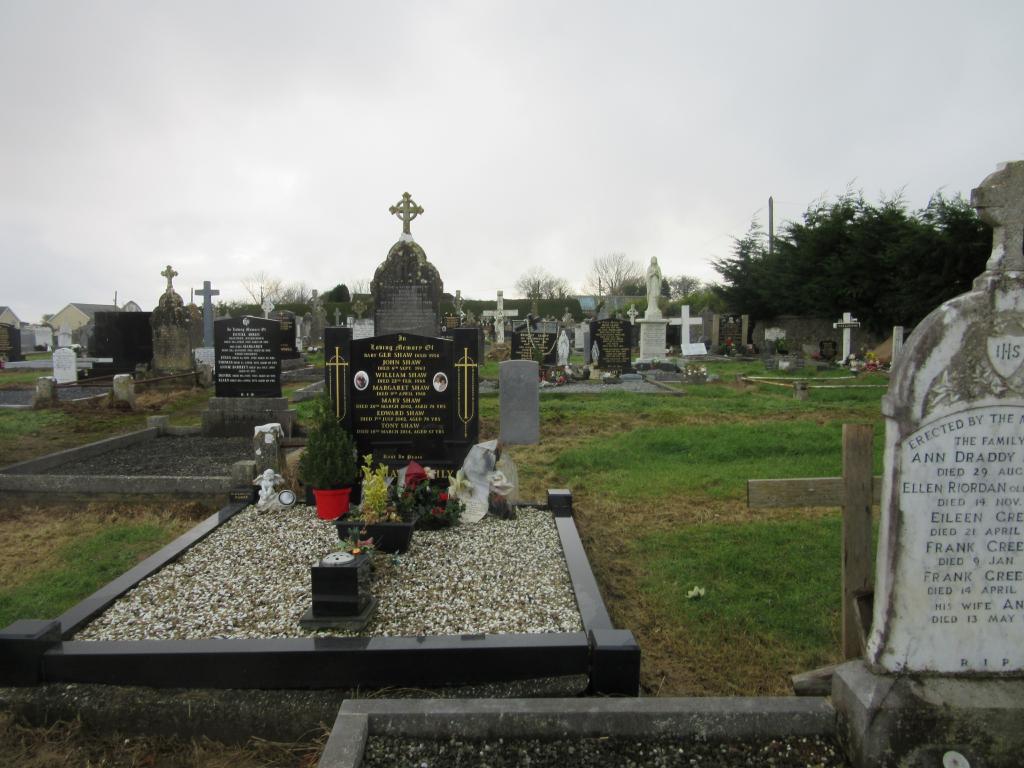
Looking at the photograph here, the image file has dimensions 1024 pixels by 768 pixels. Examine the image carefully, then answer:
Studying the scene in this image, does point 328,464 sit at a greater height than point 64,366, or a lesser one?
lesser

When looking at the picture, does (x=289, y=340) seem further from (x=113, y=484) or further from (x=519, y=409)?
(x=113, y=484)

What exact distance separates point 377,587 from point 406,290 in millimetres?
8113

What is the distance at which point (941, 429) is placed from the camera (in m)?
2.77

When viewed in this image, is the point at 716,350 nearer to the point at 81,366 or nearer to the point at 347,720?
the point at 81,366

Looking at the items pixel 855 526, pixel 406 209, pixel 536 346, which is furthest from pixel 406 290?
pixel 855 526

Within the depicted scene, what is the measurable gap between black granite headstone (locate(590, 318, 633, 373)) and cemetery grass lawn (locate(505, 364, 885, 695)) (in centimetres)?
689

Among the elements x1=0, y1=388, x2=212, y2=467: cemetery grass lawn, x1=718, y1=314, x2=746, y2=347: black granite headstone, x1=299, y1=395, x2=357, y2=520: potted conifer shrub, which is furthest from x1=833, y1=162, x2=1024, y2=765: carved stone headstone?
x1=718, y1=314, x2=746, y2=347: black granite headstone

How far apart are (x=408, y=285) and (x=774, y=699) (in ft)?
33.5

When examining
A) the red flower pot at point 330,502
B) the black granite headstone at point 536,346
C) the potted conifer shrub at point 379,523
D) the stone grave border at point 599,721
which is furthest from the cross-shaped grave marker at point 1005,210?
the black granite headstone at point 536,346

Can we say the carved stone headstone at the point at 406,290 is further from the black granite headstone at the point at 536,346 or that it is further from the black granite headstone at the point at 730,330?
the black granite headstone at the point at 730,330

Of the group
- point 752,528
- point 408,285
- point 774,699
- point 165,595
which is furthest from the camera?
point 408,285

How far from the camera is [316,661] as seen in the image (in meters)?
3.68

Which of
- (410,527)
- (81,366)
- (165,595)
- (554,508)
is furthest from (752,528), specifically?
(81,366)

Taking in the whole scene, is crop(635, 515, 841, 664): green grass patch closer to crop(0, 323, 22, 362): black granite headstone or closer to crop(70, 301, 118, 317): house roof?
crop(0, 323, 22, 362): black granite headstone
